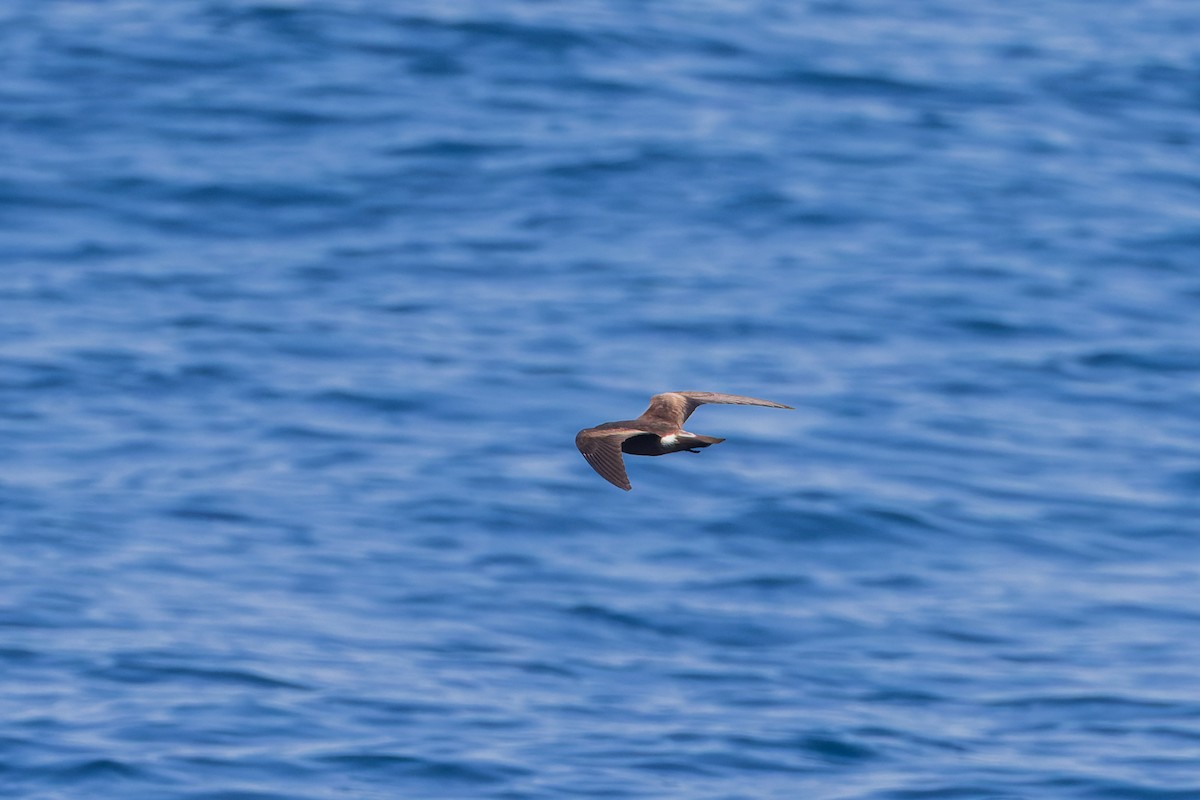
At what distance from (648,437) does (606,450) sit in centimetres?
50

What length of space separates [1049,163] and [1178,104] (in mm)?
2819

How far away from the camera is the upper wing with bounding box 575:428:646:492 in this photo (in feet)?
20.5

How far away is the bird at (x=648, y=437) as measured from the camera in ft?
20.9

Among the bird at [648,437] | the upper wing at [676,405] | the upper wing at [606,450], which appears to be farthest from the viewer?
the upper wing at [676,405]

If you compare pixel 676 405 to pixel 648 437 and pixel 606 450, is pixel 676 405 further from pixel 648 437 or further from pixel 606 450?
pixel 606 450

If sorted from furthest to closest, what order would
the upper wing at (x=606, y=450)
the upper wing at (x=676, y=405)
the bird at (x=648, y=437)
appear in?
the upper wing at (x=676, y=405) < the bird at (x=648, y=437) < the upper wing at (x=606, y=450)

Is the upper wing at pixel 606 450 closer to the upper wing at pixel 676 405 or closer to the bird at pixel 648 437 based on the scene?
the bird at pixel 648 437

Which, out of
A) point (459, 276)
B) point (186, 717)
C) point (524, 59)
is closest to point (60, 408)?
point (459, 276)

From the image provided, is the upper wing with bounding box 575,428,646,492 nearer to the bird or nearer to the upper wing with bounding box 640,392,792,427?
the bird

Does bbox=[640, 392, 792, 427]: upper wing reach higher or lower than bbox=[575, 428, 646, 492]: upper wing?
lower

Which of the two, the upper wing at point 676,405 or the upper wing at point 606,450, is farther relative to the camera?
the upper wing at point 676,405

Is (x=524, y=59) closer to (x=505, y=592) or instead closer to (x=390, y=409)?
(x=390, y=409)

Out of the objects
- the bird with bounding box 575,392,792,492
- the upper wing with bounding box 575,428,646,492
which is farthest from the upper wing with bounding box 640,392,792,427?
the upper wing with bounding box 575,428,646,492

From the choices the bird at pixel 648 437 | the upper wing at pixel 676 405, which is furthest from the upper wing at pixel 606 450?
the upper wing at pixel 676 405
